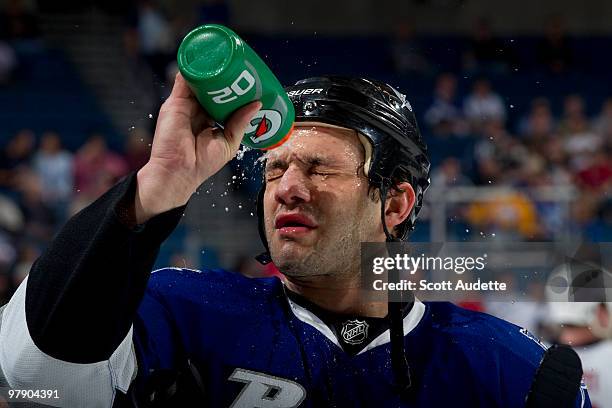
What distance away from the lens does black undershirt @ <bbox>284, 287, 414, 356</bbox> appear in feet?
5.39

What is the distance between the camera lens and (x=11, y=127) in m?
6.43

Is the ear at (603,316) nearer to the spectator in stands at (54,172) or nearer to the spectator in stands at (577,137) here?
the spectator in stands at (54,172)

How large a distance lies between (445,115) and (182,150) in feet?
4.32

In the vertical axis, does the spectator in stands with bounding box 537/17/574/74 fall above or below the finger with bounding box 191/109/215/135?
above

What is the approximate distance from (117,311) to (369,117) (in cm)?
63

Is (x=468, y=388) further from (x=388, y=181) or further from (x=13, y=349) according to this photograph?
(x=13, y=349)

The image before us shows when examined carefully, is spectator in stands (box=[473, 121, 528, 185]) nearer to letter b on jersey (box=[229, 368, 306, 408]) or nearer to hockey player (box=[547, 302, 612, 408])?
hockey player (box=[547, 302, 612, 408])

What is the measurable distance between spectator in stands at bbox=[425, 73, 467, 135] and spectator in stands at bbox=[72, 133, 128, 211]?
3.60ft

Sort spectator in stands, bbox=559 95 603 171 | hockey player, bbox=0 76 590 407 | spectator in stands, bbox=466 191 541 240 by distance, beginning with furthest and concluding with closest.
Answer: spectator in stands, bbox=559 95 603 171 < spectator in stands, bbox=466 191 541 240 < hockey player, bbox=0 76 590 407

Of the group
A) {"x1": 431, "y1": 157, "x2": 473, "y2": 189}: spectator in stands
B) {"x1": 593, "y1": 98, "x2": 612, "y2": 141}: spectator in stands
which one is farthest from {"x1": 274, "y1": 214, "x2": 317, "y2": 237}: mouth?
{"x1": 593, "y1": 98, "x2": 612, "y2": 141}: spectator in stands

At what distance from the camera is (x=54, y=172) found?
5219 mm

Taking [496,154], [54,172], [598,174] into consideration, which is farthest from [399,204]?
[598,174]

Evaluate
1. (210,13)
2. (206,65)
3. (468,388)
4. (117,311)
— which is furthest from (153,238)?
(210,13)

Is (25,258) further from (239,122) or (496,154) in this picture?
(239,122)
